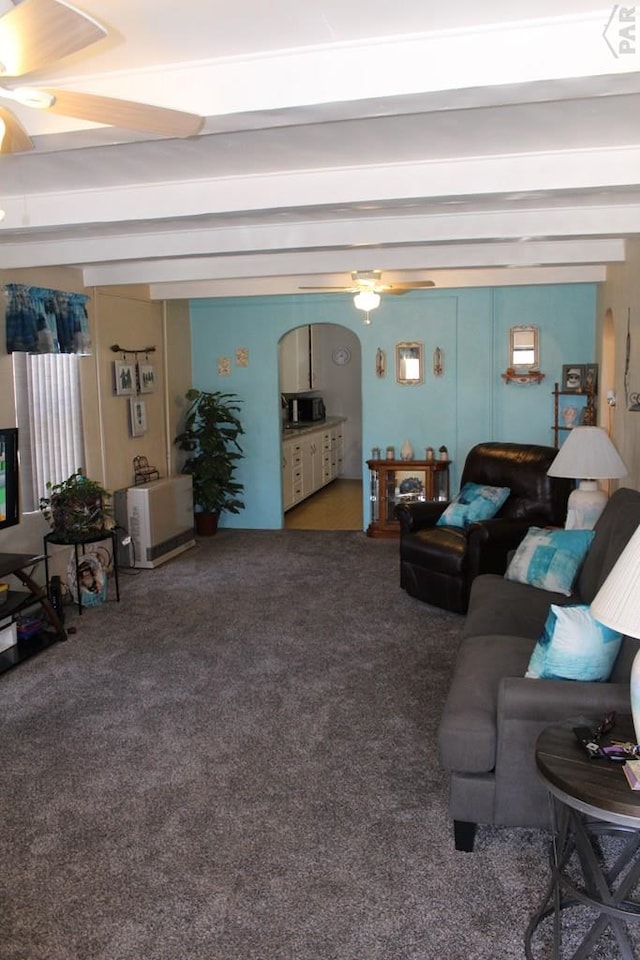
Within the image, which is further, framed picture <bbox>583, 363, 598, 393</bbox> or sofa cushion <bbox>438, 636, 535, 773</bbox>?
framed picture <bbox>583, 363, 598, 393</bbox>

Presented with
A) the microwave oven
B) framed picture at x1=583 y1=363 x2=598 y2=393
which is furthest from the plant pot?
framed picture at x1=583 y1=363 x2=598 y2=393

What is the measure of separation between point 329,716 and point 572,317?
4.77 metres

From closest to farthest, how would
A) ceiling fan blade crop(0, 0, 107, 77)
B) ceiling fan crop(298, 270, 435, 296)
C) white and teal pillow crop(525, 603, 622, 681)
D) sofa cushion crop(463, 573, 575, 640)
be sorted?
ceiling fan blade crop(0, 0, 107, 77), white and teal pillow crop(525, 603, 622, 681), sofa cushion crop(463, 573, 575, 640), ceiling fan crop(298, 270, 435, 296)

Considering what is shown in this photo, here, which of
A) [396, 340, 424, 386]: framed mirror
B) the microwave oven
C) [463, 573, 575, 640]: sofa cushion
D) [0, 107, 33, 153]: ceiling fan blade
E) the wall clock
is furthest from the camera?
the wall clock

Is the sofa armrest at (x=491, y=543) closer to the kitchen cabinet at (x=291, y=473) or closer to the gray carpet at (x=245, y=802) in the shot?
the gray carpet at (x=245, y=802)

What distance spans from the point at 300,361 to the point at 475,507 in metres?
4.83

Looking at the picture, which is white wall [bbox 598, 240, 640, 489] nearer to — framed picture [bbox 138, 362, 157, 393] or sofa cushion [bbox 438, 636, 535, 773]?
sofa cushion [bbox 438, 636, 535, 773]

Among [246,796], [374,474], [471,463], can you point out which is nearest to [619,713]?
[246,796]

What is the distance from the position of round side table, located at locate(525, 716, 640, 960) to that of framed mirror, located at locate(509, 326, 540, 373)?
532cm

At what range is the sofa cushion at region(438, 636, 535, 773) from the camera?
270cm

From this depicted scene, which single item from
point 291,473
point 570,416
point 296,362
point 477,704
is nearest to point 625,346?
point 570,416

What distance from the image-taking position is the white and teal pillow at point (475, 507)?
5.68 meters

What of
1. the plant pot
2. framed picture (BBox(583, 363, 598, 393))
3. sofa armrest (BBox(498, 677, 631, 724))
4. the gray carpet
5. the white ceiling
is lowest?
the gray carpet

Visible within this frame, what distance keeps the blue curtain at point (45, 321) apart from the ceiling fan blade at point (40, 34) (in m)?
3.59
